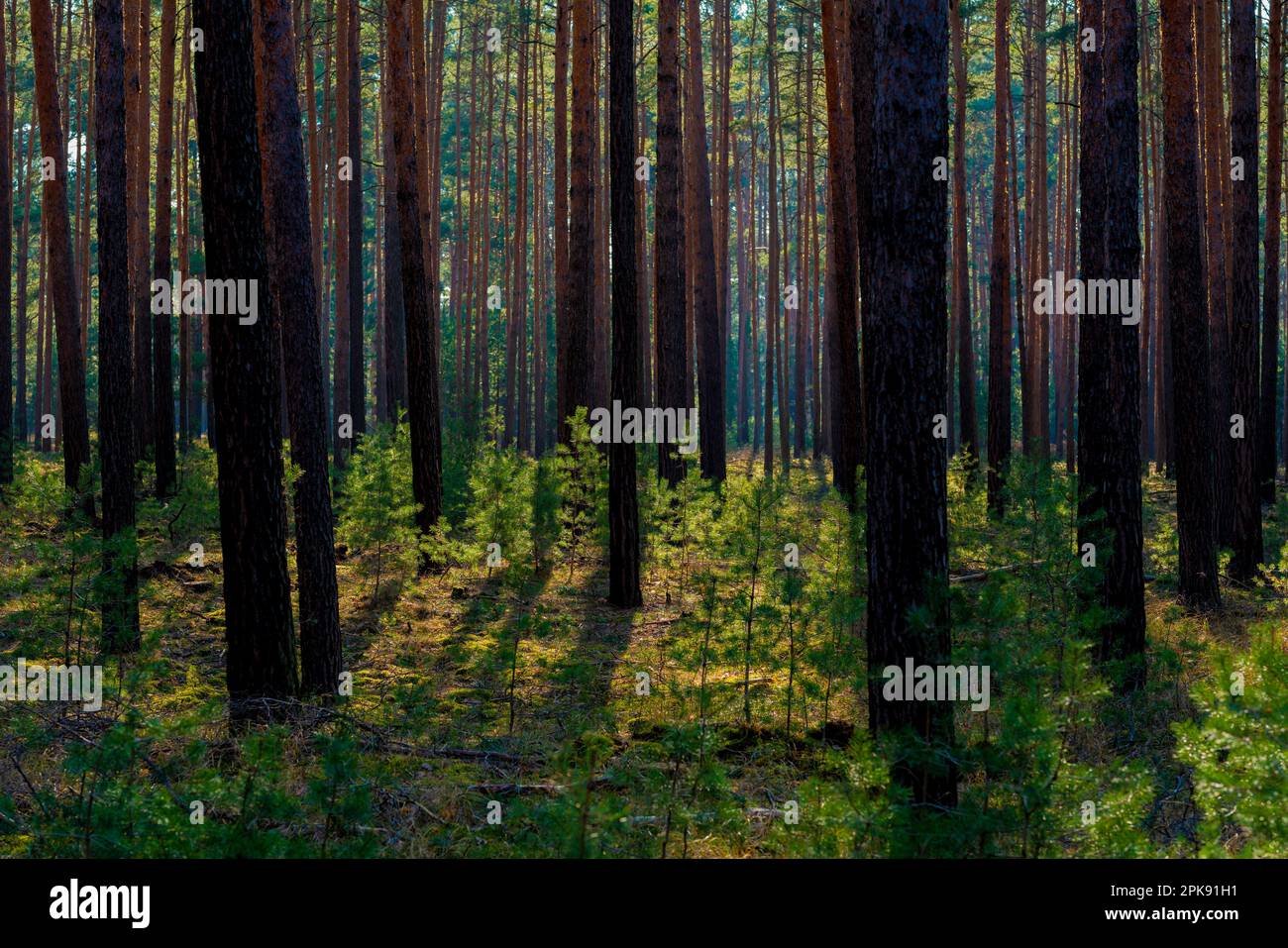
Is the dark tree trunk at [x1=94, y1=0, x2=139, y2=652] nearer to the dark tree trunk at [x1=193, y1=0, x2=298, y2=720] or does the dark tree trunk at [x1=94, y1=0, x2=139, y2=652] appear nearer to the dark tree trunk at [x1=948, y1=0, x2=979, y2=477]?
the dark tree trunk at [x1=193, y1=0, x2=298, y2=720]

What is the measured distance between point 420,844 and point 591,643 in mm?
4329

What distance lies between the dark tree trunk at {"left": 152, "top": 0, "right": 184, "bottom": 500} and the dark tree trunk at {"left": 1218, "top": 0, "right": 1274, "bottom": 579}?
43.8 ft

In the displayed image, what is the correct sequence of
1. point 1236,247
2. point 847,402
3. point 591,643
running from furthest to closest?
point 847,402 → point 1236,247 → point 591,643

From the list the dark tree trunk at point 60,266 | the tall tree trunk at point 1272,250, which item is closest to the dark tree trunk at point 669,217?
the dark tree trunk at point 60,266

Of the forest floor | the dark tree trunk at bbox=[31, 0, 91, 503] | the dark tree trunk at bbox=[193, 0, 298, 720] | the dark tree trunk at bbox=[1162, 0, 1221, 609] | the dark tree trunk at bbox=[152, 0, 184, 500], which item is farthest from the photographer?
the dark tree trunk at bbox=[152, 0, 184, 500]

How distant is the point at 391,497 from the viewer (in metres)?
11.8

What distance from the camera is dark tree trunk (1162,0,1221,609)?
9.41 metres

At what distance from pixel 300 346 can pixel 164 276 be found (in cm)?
1024

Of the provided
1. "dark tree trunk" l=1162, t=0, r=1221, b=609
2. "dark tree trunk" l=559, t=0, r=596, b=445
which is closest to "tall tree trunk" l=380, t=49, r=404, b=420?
"dark tree trunk" l=559, t=0, r=596, b=445

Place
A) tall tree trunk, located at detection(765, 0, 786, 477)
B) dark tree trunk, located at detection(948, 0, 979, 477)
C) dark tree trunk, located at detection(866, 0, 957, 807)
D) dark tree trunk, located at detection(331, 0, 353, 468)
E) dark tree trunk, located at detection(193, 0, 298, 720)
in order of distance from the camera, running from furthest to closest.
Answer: tall tree trunk, located at detection(765, 0, 786, 477)
dark tree trunk, located at detection(948, 0, 979, 477)
dark tree trunk, located at detection(331, 0, 353, 468)
dark tree trunk, located at detection(193, 0, 298, 720)
dark tree trunk, located at detection(866, 0, 957, 807)

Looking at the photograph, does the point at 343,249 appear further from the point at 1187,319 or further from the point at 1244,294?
the point at 1187,319

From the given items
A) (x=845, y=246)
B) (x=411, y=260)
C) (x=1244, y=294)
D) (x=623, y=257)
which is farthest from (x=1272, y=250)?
(x=411, y=260)
